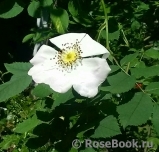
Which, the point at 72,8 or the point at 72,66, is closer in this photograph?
the point at 72,66

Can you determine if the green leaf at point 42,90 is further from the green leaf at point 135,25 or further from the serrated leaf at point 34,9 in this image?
the green leaf at point 135,25

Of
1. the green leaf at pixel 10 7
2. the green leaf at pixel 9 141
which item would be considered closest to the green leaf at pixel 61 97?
the green leaf at pixel 10 7

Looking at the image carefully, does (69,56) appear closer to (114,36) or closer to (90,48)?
(90,48)

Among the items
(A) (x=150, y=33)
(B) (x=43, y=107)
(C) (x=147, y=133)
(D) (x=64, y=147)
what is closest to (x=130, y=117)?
(D) (x=64, y=147)

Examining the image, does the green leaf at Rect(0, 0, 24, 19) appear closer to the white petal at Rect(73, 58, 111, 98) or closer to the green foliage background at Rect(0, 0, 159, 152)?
the green foliage background at Rect(0, 0, 159, 152)

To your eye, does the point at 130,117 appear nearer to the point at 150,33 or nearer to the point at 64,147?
the point at 64,147

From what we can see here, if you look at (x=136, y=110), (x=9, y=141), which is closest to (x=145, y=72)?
(x=136, y=110)

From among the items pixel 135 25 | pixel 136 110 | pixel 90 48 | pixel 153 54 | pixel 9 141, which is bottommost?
pixel 9 141

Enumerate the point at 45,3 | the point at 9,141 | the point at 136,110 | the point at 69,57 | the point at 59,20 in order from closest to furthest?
the point at 136,110, the point at 69,57, the point at 59,20, the point at 45,3, the point at 9,141
